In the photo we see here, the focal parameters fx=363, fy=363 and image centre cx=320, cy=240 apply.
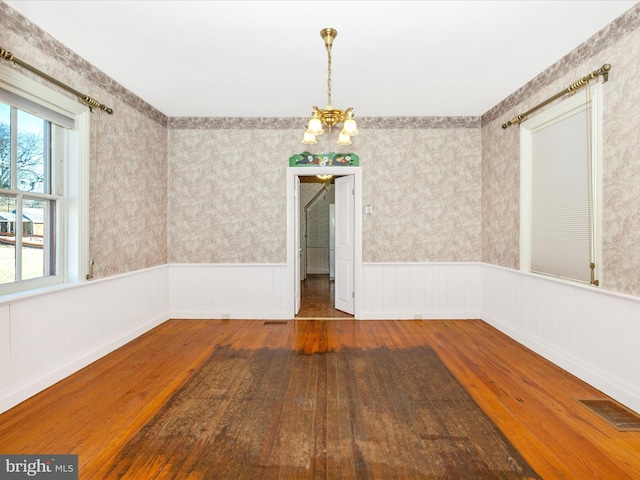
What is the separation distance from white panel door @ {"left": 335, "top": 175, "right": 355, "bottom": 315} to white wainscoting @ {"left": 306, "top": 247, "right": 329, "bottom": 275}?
172 inches

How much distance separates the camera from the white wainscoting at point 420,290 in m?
5.11

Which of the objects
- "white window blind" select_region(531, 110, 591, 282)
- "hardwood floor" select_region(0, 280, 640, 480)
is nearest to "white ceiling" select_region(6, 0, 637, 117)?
"white window blind" select_region(531, 110, 591, 282)

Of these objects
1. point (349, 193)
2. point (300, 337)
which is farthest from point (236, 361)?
point (349, 193)

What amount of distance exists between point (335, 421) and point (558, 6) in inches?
131

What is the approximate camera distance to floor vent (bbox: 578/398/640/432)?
2.32 metres

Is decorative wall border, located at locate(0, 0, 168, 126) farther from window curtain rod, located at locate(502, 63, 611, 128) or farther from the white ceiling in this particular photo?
window curtain rod, located at locate(502, 63, 611, 128)

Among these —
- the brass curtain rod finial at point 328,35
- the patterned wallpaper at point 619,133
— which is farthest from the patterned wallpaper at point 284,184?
the brass curtain rod finial at point 328,35

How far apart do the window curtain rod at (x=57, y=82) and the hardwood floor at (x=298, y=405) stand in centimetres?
245

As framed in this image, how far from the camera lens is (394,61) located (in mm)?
3451

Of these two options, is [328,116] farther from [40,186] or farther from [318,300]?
[318,300]

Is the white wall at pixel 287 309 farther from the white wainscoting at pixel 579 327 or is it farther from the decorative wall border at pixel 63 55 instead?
the decorative wall border at pixel 63 55

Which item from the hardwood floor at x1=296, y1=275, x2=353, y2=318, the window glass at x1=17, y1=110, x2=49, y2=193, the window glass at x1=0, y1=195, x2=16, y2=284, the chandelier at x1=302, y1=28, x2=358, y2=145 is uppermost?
the chandelier at x1=302, y1=28, x2=358, y2=145

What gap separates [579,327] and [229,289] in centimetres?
407

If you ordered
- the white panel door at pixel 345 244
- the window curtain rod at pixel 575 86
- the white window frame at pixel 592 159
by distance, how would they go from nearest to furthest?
the window curtain rod at pixel 575 86 < the white window frame at pixel 592 159 < the white panel door at pixel 345 244
